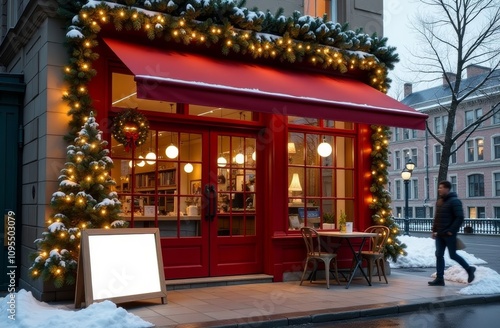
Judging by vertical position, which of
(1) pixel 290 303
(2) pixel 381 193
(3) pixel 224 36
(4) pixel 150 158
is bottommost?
(1) pixel 290 303

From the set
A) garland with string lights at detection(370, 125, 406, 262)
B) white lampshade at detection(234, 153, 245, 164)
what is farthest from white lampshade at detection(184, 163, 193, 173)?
garland with string lights at detection(370, 125, 406, 262)

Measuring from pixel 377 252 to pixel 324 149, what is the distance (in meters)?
2.12

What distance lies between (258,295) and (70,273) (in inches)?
107

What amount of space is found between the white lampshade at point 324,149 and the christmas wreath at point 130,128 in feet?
11.6

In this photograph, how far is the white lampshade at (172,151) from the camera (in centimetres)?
950

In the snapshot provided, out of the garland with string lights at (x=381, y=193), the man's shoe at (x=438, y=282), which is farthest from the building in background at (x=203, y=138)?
the man's shoe at (x=438, y=282)

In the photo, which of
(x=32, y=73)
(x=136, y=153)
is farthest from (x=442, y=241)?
(x=32, y=73)

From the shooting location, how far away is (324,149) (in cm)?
1084

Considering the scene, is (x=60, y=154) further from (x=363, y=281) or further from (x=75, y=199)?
(x=363, y=281)

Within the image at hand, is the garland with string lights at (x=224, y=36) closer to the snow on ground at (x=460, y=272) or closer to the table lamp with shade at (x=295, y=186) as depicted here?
the table lamp with shade at (x=295, y=186)

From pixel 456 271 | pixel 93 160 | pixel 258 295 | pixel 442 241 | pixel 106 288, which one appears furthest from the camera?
pixel 456 271

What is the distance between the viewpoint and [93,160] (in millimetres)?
7984

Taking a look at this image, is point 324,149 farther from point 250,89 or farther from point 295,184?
point 250,89

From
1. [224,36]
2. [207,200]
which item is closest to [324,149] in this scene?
[207,200]
